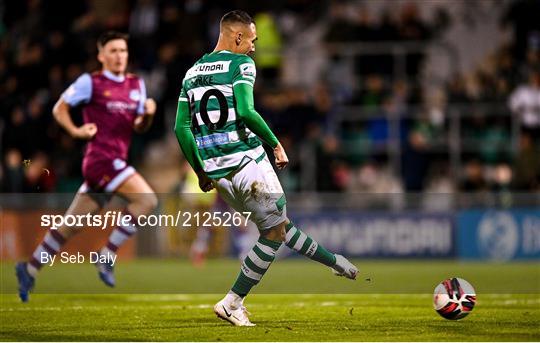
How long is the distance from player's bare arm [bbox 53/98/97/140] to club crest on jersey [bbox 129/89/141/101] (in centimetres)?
64

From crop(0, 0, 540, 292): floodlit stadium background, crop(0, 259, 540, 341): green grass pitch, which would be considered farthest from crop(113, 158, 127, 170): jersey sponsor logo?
crop(0, 0, 540, 292): floodlit stadium background

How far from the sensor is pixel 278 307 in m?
12.0

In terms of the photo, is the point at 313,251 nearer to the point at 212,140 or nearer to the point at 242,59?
the point at 212,140

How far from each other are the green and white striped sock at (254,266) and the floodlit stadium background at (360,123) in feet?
38.8

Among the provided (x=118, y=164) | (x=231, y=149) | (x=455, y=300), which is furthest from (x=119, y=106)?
(x=455, y=300)

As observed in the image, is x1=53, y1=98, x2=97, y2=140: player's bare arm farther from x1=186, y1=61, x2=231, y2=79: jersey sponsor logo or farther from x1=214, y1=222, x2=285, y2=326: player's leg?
x1=214, y1=222, x2=285, y2=326: player's leg

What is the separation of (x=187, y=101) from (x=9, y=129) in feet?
43.3

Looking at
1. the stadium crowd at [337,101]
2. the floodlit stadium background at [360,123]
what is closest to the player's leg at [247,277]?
the floodlit stadium background at [360,123]

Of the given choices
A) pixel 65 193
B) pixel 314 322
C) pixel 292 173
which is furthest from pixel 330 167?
pixel 314 322

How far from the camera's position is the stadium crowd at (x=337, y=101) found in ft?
73.8

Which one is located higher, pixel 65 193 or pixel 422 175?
pixel 422 175

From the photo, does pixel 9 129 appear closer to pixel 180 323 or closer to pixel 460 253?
pixel 460 253

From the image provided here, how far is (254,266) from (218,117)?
1283mm

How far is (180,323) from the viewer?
1027 centimetres
